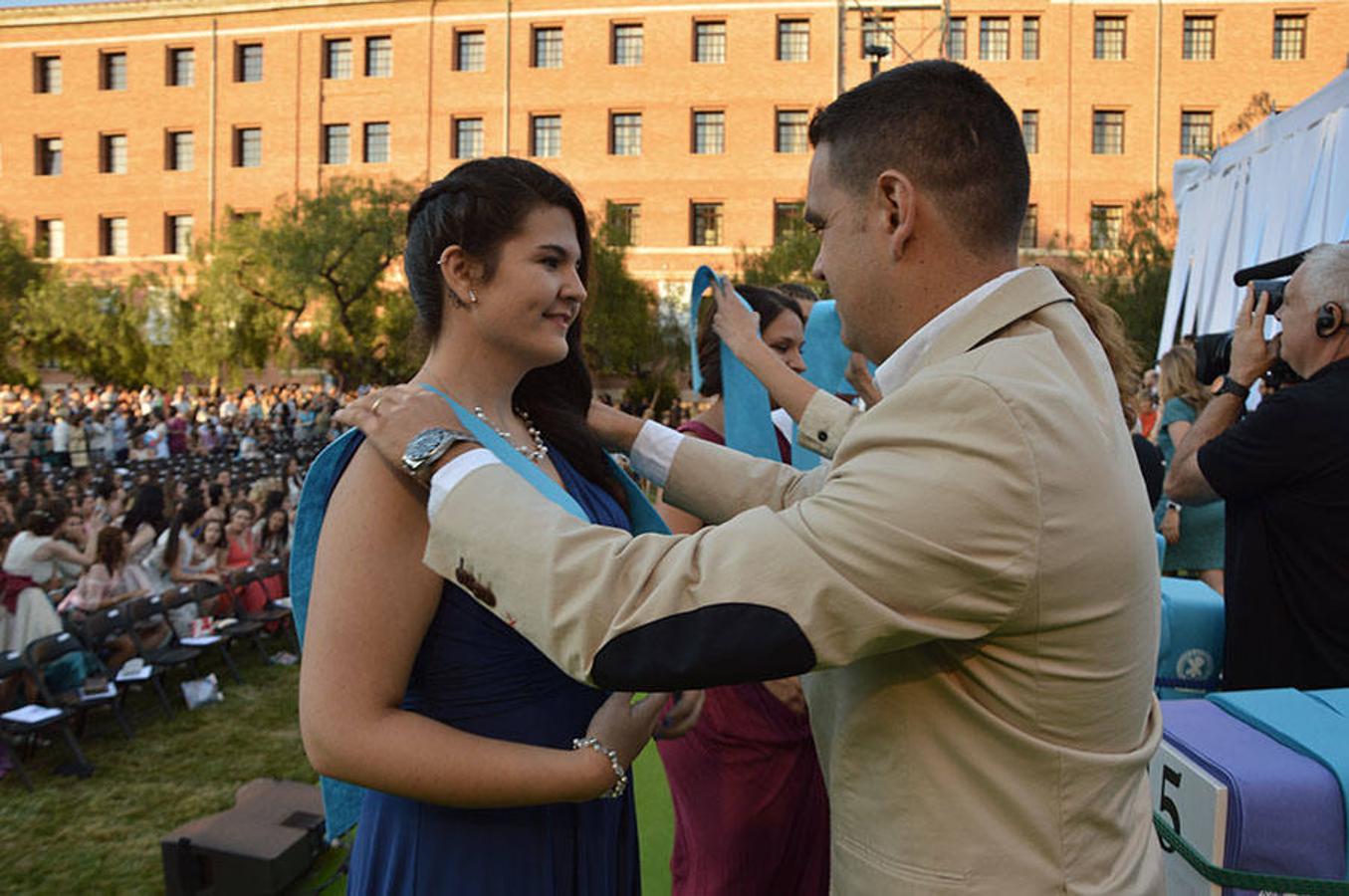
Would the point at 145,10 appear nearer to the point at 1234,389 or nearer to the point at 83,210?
A: the point at 83,210

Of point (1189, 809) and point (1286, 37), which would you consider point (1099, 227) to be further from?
point (1189, 809)

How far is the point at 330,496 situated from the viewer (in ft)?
5.80

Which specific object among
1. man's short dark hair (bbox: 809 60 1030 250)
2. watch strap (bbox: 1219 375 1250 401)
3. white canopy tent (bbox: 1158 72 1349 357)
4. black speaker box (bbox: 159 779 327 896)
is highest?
white canopy tent (bbox: 1158 72 1349 357)

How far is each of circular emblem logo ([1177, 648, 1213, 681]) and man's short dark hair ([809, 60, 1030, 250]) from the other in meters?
1.96

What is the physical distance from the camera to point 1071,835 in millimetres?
1347

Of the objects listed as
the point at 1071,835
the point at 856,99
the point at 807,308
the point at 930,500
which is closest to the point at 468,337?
the point at 856,99

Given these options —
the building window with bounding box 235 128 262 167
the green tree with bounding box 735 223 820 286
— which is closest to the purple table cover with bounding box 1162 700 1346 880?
the green tree with bounding box 735 223 820 286

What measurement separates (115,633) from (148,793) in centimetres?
197

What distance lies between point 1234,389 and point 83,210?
150ft

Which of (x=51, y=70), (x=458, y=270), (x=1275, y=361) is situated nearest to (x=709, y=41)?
(x=51, y=70)

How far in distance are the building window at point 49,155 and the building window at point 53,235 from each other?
1845mm

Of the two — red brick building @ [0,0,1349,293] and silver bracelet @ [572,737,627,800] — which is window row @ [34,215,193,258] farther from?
silver bracelet @ [572,737,627,800]

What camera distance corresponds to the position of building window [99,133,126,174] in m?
40.2

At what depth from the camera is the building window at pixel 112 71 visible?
4019 cm
